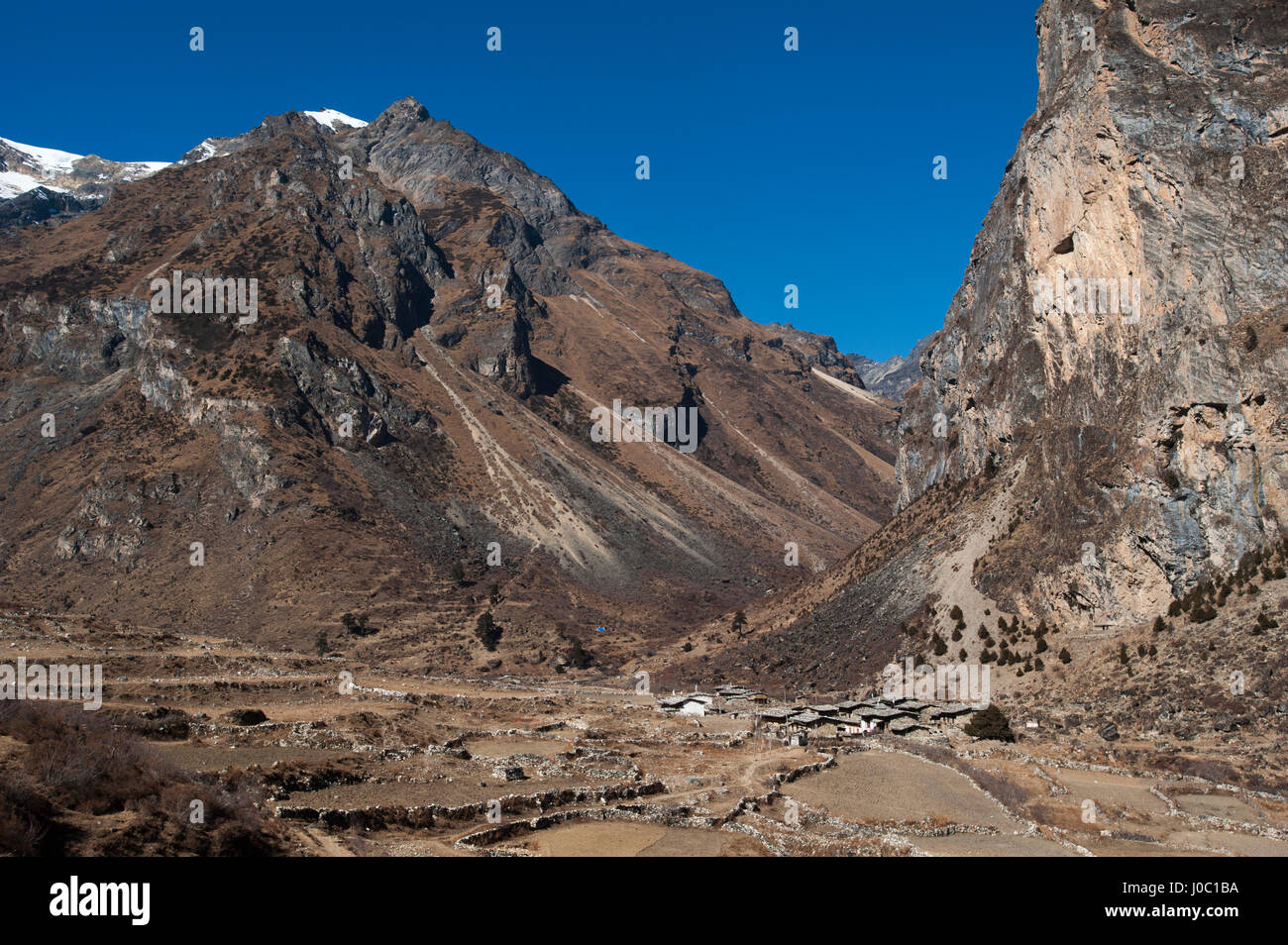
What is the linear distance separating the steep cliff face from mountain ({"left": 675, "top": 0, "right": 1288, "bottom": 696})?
0.44ft

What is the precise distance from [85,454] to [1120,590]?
127 metres

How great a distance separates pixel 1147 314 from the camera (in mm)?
60938

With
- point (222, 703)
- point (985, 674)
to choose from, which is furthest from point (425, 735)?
point (985, 674)

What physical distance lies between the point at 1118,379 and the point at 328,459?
338 feet

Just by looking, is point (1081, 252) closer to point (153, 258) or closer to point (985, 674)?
point (985, 674)

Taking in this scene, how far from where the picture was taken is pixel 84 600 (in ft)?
325

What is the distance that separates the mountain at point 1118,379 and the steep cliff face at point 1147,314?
0.44 ft
